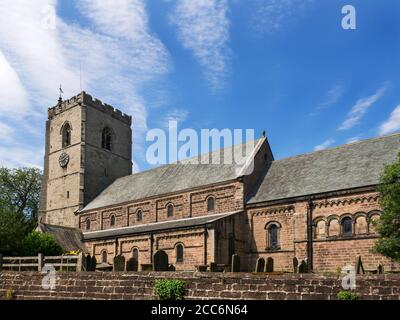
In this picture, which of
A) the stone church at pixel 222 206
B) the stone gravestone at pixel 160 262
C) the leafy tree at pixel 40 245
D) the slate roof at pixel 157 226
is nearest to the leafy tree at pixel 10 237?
the leafy tree at pixel 40 245

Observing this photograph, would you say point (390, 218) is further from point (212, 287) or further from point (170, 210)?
point (170, 210)

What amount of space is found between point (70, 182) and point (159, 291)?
39.1m

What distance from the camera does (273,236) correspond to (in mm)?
32344

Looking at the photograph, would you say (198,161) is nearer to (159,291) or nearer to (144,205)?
(144,205)

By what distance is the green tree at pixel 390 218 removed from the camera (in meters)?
22.6

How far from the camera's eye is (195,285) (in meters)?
13.2

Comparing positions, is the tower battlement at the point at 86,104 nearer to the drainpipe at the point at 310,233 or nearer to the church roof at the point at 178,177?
the church roof at the point at 178,177

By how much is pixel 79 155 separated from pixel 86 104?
6.04m

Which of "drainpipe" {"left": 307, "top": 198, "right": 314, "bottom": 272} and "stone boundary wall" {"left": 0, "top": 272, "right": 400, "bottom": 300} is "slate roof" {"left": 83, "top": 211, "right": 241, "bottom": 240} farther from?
"stone boundary wall" {"left": 0, "top": 272, "right": 400, "bottom": 300}

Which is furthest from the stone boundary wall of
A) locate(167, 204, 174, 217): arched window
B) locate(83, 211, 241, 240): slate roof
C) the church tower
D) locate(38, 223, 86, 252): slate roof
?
the church tower

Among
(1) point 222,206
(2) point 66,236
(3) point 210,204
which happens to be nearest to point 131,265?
(1) point 222,206

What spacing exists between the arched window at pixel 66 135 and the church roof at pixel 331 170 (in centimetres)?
2592

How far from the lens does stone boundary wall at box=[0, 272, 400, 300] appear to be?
1177 cm
